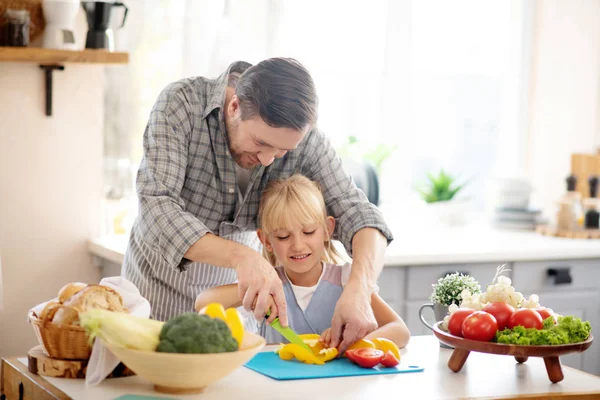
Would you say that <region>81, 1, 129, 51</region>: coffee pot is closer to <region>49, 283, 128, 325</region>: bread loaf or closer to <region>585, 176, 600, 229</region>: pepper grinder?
<region>49, 283, 128, 325</region>: bread loaf

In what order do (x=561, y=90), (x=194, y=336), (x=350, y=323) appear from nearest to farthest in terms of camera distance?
(x=194, y=336) → (x=350, y=323) → (x=561, y=90)

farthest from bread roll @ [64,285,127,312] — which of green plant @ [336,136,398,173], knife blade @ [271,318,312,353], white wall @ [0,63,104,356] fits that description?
green plant @ [336,136,398,173]

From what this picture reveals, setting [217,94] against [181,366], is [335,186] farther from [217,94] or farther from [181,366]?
[181,366]

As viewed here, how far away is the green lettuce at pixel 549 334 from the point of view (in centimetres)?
170

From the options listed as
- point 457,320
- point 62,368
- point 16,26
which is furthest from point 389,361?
point 16,26

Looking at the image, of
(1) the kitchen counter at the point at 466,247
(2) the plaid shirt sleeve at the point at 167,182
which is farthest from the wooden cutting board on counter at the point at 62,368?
(1) the kitchen counter at the point at 466,247

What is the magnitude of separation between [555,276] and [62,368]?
2.27 metres

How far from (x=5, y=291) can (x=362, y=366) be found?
1704 mm

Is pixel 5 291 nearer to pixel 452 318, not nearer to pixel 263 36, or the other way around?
pixel 263 36

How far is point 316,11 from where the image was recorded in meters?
3.71

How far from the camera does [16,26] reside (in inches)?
110

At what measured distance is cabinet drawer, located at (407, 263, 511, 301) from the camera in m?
3.14

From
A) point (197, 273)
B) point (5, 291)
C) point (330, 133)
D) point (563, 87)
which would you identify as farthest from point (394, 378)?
point (563, 87)

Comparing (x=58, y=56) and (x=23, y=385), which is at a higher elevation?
(x=58, y=56)
